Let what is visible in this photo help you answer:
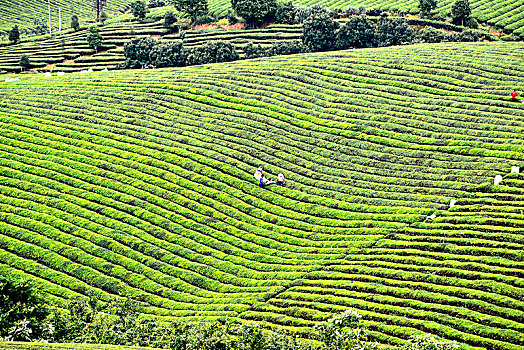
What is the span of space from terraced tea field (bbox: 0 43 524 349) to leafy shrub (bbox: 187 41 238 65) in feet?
52.4

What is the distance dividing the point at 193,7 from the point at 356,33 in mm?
35950

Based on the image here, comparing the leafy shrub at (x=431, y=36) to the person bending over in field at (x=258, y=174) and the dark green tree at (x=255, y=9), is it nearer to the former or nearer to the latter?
the dark green tree at (x=255, y=9)

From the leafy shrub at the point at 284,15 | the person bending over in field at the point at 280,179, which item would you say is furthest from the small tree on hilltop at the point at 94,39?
→ the person bending over in field at the point at 280,179

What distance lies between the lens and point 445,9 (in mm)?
112188

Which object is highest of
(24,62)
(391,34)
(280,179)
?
(391,34)

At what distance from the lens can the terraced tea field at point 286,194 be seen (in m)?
40.5

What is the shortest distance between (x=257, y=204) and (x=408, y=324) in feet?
63.6

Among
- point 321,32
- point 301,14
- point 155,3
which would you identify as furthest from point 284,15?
point 155,3

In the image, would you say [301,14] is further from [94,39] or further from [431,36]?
[94,39]

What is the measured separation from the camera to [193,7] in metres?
117

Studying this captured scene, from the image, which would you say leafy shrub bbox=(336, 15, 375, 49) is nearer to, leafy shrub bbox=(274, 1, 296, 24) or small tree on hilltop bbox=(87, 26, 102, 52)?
leafy shrub bbox=(274, 1, 296, 24)

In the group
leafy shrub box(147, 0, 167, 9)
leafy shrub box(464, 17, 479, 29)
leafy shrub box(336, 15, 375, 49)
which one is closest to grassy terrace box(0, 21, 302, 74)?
leafy shrub box(336, 15, 375, 49)

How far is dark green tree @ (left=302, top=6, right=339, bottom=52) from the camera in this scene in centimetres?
9556

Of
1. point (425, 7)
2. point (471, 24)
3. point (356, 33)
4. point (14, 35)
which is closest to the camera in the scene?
point (356, 33)
